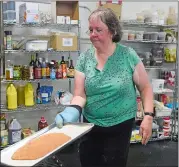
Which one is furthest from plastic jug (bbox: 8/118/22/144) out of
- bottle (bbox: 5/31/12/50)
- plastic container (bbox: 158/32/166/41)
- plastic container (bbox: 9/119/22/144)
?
plastic container (bbox: 158/32/166/41)

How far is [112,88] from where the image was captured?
1.33m

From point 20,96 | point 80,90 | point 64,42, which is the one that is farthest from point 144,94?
point 20,96

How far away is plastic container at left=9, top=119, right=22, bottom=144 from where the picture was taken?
2648 mm

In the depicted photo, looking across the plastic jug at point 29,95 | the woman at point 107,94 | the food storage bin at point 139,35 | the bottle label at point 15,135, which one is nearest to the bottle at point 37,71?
the plastic jug at point 29,95

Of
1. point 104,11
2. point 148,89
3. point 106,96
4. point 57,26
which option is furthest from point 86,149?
point 57,26

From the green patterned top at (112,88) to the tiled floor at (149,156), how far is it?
52.5 inches

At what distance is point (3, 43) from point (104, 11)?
1.42m

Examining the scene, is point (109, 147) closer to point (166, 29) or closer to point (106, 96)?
point (106, 96)

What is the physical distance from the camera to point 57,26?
2.91 meters

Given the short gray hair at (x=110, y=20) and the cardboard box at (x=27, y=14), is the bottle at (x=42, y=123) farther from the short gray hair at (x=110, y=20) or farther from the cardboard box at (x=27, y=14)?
the short gray hair at (x=110, y=20)

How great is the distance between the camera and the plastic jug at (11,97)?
2580mm

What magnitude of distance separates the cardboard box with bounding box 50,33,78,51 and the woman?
48.0 inches

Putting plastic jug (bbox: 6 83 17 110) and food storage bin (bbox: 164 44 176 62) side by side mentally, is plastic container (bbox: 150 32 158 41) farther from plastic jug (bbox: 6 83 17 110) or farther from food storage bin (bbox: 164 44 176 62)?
plastic jug (bbox: 6 83 17 110)

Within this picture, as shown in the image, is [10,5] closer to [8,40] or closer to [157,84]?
[8,40]
